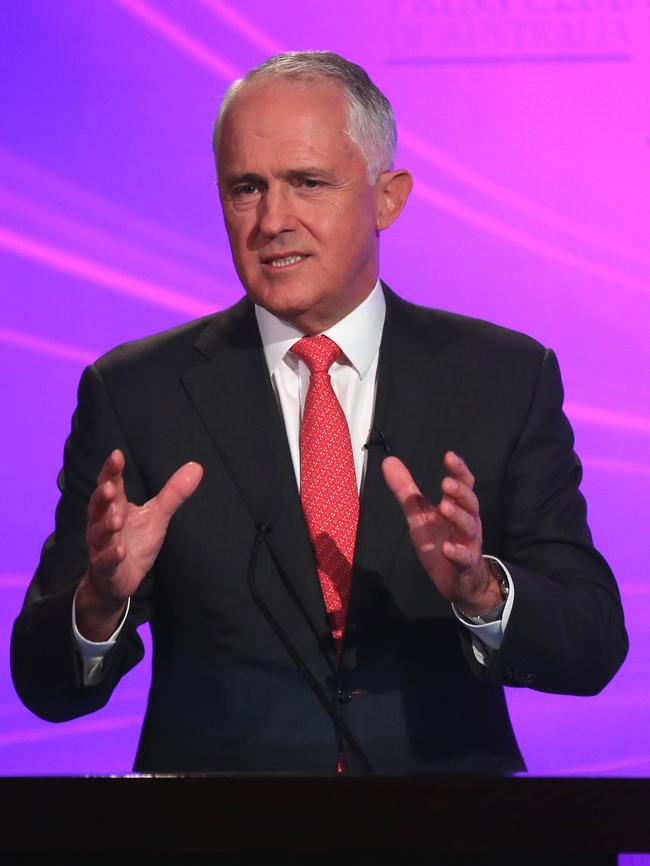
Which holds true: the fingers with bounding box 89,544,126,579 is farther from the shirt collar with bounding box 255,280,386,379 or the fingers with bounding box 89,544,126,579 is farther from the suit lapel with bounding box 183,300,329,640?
the shirt collar with bounding box 255,280,386,379

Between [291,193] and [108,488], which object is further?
[291,193]

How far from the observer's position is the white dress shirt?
6.53 feet

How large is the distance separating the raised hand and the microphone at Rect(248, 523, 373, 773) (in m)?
0.26

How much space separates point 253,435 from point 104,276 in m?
0.98

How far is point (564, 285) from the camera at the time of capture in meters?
2.70

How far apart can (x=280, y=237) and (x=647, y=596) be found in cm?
125

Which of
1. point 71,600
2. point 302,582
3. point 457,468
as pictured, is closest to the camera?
point 457,468

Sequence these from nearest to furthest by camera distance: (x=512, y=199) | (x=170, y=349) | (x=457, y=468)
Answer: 1. (x=457, y=468)
2. (x=170, y=349)
3. (x=512, y=199)

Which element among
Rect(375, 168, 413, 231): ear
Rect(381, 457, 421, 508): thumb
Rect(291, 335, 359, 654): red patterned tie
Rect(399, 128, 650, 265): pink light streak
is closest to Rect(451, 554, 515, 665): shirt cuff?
Rect(381, 457, 421, 508): thumb

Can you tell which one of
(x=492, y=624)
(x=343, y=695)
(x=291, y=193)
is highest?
(x=291, y=193)

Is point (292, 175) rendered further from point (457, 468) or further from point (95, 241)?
point (95, 241)

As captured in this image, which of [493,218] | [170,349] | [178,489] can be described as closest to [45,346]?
[170,349]

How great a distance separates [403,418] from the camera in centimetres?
195

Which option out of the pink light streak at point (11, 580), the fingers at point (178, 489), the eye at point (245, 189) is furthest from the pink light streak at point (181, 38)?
the fingers at point (178, 489)
